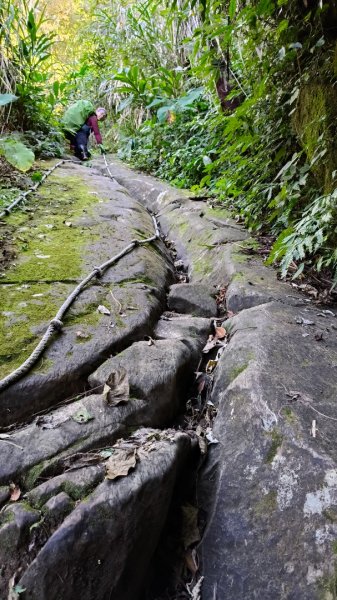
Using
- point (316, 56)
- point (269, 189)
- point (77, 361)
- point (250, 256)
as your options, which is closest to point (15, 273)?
point (77, 361)

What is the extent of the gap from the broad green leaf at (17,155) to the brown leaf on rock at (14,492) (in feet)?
9.60

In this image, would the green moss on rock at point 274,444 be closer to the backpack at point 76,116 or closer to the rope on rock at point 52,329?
the rope on rock at point 52,329

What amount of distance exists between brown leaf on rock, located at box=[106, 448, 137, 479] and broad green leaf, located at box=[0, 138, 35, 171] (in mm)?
2918

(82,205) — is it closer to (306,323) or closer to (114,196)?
(114,196)

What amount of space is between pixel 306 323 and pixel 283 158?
1452mm

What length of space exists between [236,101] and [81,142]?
13.9 ft

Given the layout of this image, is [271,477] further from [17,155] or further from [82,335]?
[17,155]

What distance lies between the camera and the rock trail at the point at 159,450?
3.74 ft

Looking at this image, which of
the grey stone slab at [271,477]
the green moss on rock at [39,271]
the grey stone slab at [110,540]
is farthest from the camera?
the green moss on rock at [39,271]

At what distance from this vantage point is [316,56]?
2.26 meters

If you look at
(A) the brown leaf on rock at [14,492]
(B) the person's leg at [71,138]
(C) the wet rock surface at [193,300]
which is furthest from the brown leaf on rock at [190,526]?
(B) the person's leg at [71,138]

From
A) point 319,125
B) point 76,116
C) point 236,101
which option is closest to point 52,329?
point 319,125

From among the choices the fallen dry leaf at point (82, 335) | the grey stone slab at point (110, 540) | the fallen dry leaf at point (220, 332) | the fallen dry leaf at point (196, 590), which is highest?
the fallen dry leaf at point (82, 335)

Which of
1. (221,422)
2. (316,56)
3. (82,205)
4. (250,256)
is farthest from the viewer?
(82,205)
